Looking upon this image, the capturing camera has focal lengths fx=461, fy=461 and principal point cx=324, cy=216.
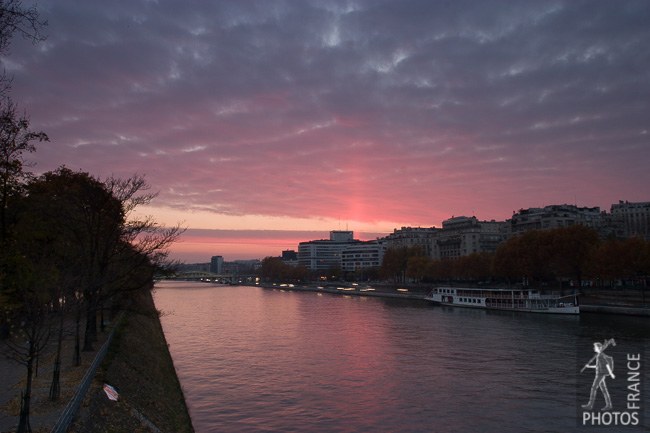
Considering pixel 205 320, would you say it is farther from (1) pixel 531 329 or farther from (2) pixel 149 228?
(1) pixel 531 329

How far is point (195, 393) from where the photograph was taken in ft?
97.6

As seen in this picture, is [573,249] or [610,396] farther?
[573,249]

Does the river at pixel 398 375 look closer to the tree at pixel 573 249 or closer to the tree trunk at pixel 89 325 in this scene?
the tree trunk at pixel 89 325

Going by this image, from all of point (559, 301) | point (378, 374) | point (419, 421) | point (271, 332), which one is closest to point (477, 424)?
point (419, 421)

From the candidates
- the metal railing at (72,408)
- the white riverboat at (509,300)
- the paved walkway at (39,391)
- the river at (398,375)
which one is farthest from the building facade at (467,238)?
the metal railing at (72,408)

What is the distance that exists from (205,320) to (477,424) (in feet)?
174

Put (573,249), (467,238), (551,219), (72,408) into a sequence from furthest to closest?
1. (467,238)
2. (551,219)
3. (573,249)
4. (72,408)

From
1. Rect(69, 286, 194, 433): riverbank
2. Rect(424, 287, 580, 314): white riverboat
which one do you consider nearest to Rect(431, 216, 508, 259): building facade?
Rect(424, 287, 580, 314): white riverboat

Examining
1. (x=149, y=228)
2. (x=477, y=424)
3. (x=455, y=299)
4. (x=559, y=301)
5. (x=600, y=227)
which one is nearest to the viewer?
(x=477, y=424)

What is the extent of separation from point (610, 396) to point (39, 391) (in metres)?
30.6

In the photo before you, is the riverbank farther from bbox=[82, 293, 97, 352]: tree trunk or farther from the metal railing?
bbox=[82, 293, 97, 352]: tree trunk

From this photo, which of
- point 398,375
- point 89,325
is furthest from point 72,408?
point 398,375

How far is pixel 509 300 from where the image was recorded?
83312 mm

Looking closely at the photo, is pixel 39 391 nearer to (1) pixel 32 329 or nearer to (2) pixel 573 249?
(1) pixel 32 329
